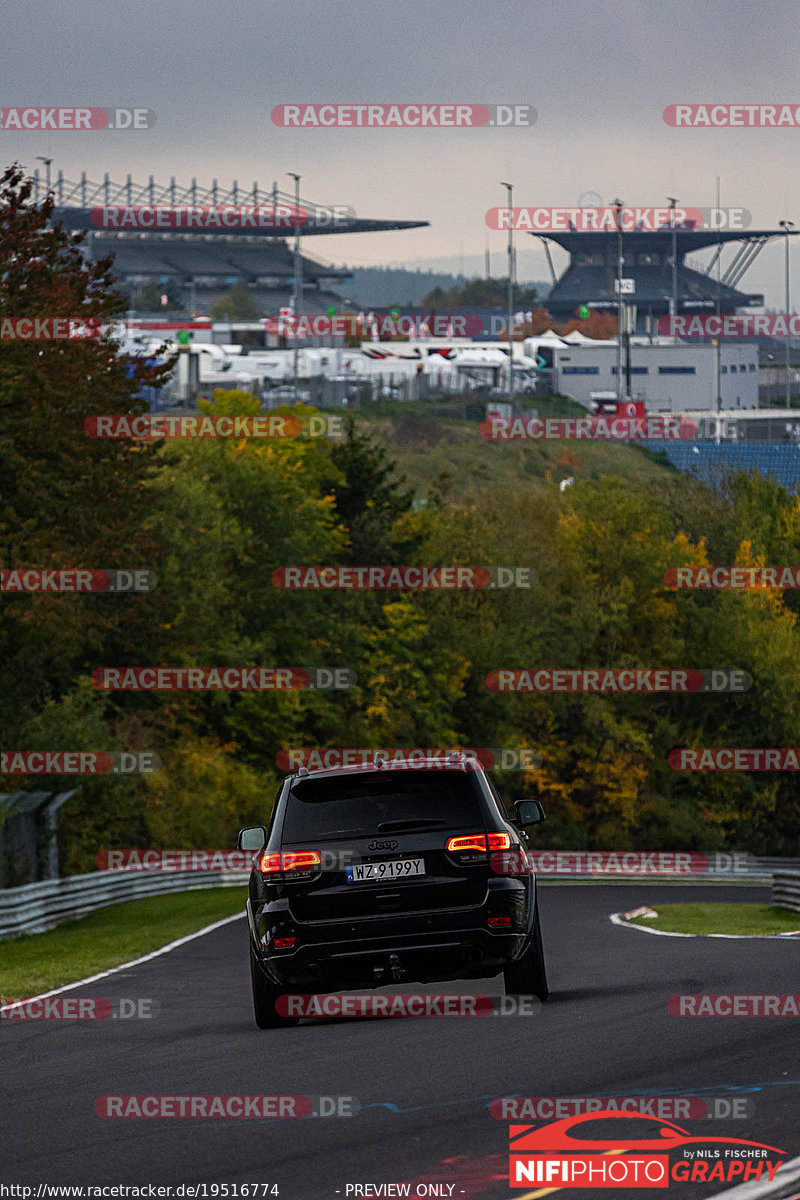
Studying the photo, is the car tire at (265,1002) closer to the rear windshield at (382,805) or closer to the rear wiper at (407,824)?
the rear windshield at (382,805)

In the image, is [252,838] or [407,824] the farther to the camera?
[252,838]

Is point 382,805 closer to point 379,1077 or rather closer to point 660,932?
point 379,1077

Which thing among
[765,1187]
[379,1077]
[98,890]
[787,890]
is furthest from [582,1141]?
[98,890]

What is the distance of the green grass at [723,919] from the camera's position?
22.9 meters

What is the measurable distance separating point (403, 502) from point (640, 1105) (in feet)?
176

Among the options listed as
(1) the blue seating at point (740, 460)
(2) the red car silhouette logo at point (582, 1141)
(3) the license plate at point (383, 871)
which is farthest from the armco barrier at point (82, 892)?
(1) the blue seating at point (740, 460)

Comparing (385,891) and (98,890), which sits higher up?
(385,891)

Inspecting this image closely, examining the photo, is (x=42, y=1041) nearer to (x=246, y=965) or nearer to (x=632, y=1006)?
(x=632, y=1006)

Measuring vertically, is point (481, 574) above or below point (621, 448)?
below

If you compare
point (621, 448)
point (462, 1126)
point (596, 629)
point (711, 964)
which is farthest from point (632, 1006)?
point (621, 448)

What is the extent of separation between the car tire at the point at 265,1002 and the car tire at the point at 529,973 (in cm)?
146

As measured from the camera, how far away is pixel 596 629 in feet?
210

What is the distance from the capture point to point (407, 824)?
10531 millimetres

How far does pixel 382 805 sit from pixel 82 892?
1947 centimetres
